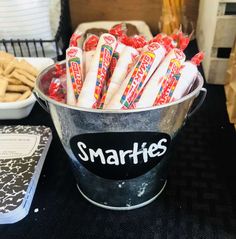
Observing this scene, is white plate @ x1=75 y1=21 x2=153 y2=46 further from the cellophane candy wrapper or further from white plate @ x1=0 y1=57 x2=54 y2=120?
the cellophane candy wrapper

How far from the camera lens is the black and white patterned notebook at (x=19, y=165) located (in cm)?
38

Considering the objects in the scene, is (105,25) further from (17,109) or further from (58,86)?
(58,86)

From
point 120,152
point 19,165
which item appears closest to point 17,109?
point 19,165

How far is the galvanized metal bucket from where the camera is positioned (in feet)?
1.03

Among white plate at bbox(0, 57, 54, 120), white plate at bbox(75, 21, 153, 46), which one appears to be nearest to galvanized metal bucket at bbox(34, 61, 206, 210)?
white plate at bbox(0, 57, 54, 120)

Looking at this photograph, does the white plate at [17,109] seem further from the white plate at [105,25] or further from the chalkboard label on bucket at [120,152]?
the white plate at [105,25]

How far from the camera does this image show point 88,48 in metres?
0.42

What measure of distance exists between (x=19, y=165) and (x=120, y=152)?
0.18 metres

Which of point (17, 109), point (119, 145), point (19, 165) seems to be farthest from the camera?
point (17, 109)

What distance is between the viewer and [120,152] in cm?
34

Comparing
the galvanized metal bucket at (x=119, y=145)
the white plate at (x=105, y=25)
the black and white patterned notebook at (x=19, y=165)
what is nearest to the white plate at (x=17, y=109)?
the black and white patterned notebook at (x=19, y=165)

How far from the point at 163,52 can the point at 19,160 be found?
271 mm

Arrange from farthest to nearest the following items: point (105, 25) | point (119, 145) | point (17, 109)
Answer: point (105, 25) < point (17, 109) < point (119, 145)

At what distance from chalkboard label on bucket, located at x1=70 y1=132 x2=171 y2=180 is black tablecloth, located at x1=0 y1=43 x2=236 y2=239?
0.20 feet
